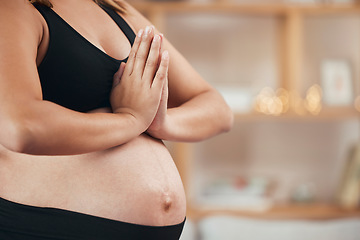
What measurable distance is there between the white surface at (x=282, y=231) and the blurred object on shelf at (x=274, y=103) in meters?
0.64

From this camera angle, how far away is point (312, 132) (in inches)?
123

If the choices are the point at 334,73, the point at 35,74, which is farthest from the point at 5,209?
the point at 334,73

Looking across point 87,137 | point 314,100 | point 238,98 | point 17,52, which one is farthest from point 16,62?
point 314,100

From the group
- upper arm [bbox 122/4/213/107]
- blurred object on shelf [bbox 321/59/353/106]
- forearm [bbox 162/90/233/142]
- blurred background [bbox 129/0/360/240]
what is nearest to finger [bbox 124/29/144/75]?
forearm [bbox 162/90/233/142]

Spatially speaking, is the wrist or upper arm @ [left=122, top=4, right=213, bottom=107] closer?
the wrist

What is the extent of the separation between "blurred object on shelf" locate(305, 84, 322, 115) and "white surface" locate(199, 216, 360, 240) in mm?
657

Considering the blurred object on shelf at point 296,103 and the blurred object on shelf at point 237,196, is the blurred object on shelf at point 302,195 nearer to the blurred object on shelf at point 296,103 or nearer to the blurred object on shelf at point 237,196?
the blurred object on shelf at point 237,196

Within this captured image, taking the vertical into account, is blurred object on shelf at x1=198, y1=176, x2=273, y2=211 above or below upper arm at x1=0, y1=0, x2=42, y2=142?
below

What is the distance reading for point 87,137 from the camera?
695 mm

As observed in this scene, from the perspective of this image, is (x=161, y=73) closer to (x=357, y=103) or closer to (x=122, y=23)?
(x=122, y=23)

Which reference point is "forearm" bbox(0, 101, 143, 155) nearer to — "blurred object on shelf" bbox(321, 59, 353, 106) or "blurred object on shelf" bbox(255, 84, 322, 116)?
"blurred object on shelf" bbox(255, 84, 322, 116)

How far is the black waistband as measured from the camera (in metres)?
0.78

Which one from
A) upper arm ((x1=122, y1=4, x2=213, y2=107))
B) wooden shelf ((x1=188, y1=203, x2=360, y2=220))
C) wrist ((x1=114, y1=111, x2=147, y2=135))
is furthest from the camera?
wooden shelf ((x1=188, y1=203, x2=360, y2=220))

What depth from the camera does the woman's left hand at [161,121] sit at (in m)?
0.82
